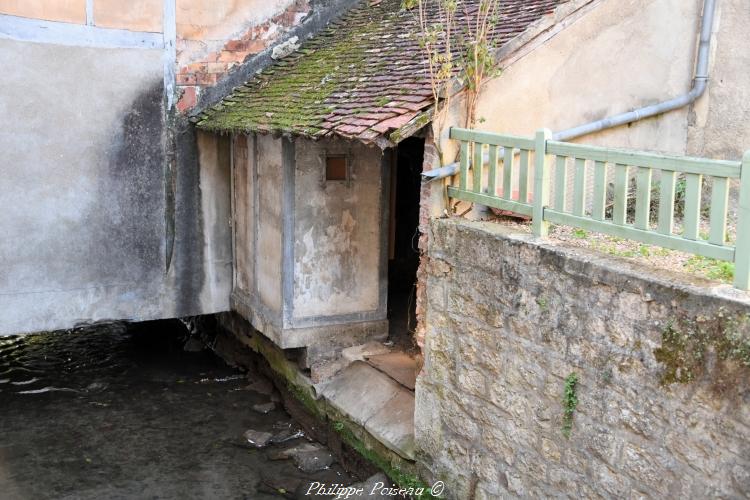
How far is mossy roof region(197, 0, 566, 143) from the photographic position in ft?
21.5

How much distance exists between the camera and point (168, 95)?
9289 millimetres

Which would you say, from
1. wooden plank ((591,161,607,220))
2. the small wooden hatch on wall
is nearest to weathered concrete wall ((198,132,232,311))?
the small wooden hatch on wall

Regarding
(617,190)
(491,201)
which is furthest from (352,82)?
(617,190)

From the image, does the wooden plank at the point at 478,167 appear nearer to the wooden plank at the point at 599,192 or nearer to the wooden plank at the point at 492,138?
the wooden plank at the point at 492,138

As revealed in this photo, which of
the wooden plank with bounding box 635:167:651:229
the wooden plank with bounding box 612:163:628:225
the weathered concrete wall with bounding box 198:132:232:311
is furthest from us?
the weathered concrete wall with bounding box 198:132:232:311

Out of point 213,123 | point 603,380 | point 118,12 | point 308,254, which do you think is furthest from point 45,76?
point 603,380

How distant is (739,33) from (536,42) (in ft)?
8.34

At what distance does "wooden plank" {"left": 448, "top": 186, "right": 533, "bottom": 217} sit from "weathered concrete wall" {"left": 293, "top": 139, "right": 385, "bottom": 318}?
2.42 m

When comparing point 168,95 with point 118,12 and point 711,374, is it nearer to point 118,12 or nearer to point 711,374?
point 118,12

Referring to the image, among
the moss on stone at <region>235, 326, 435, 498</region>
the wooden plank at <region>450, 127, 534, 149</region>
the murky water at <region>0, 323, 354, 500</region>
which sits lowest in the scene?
the murky water at <region>0, 323, 354, 500</region>

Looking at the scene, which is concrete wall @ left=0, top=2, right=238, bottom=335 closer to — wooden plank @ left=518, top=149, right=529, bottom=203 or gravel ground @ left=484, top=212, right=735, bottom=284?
gravel ground @ left=484, top=212, right=735, bottom=284

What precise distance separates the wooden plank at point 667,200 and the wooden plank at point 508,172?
1.35 m

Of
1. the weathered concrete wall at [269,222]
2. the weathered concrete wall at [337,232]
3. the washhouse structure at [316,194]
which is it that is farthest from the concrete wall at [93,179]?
the weathered concrete wall at [337,232]

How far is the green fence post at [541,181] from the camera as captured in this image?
17.7ft
